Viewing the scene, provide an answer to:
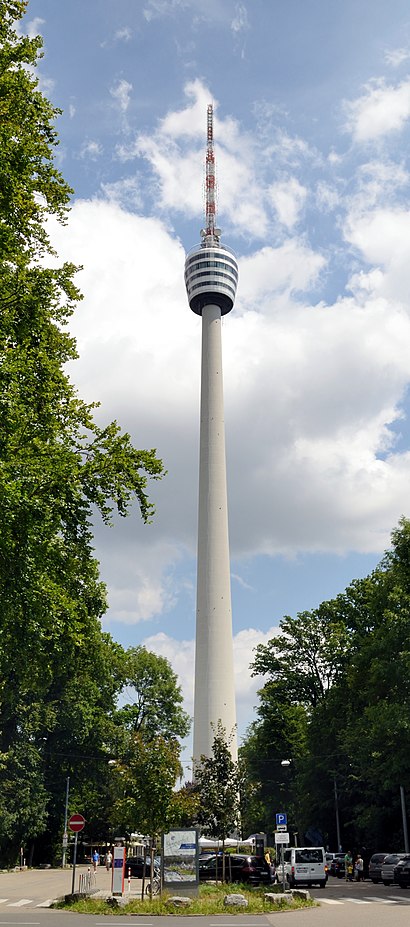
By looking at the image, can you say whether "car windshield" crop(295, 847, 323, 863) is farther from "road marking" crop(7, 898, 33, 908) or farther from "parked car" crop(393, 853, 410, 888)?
"road marking" crop(7, 898, 33, 908)

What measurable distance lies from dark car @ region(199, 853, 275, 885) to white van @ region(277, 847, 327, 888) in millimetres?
667

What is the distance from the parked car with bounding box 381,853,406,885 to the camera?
37659 millimetres

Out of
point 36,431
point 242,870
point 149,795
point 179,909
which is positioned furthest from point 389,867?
point 36,431

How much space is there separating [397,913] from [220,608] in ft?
182

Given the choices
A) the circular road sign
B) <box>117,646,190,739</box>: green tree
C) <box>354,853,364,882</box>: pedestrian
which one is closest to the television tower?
<box>117,646,190,739</box>: green tree

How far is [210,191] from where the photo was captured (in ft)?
341

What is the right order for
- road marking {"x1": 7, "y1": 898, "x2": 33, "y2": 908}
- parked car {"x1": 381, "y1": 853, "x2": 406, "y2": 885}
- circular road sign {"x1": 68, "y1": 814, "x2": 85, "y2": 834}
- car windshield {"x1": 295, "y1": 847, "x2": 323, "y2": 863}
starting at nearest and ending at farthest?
1. road marking {"x1": 7, "y1": 898, "x2": 33, "y2": 908}
2. circular road sign {"x1": 68, "y1": 814, "x2": 85, "y2": 834}
3. car windshield {"x1": 295, "y1": 847, "x2": 323, "y2": 863}
4. parked car {"x1": 381, "y1": 853, "x2": 406, "y2": 885}

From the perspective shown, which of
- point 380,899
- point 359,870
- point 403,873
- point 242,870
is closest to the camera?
point 380,899

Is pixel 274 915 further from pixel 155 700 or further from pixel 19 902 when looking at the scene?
pixel 155 700

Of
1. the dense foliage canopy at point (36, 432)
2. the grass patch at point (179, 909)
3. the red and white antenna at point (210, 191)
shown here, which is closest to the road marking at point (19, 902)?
the grass patch at point (179, 909)

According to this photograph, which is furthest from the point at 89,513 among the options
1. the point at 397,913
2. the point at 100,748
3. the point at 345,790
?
the point at 100,748

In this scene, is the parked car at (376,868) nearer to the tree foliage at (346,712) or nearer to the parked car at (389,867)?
the parked car at (389,867)

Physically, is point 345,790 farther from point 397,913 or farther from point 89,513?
point 89,513

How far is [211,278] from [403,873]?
73.9 m
